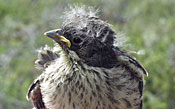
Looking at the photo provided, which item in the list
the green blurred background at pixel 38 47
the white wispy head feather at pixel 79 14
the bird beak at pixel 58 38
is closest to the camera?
Answer: the bird beak at pixel 58 38

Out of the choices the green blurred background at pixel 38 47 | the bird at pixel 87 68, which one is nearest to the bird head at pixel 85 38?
the bird at pixel 87 68

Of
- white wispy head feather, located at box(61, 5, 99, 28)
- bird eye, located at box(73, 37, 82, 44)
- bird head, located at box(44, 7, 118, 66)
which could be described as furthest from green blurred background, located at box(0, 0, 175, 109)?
bird eye, located at box(73, 37, 82, 44)

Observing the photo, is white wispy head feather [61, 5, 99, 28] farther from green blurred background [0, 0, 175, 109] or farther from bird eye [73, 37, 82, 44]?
green blurred background [0, 0, 175, 109]

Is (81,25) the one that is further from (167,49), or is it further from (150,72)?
(167,49)

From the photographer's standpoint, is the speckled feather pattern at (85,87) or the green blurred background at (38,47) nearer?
the speckled feather pattern at (85,87)

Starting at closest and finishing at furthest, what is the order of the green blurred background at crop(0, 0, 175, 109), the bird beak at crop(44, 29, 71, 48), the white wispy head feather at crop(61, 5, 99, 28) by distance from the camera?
the bird beak at crop(44, 29, 71, 48) → the white wispy head feather at crop(61, 5, 99, 28) → the green blurred background at crop(0, 0, 175, 109)

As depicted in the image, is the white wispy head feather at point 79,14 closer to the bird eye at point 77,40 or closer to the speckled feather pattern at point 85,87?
the bird eye at point 77,40

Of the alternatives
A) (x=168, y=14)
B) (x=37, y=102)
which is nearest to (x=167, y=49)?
(x=168, y=14)

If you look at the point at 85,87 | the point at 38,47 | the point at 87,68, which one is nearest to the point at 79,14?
the point at 87,68
